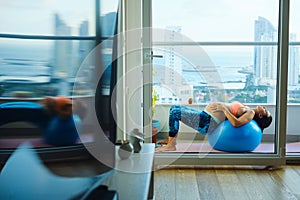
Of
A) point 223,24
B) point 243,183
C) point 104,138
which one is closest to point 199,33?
point 223,24

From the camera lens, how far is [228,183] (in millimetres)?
2715

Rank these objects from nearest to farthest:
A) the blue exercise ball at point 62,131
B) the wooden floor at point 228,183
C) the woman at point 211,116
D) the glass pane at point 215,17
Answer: the blue exercise ball at point 62,131
the wooden floor at point 228,183
the glass pane at point 215,17
the woman at point 211,116

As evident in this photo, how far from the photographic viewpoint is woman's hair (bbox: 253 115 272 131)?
10.9 ft

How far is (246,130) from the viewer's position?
3174 millimetres

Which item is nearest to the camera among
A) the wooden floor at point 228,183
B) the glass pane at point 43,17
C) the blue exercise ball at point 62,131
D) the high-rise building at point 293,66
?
the glass pane at point 43,17

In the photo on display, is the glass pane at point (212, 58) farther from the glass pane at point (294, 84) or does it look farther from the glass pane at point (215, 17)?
the glass pane at point (294, 84)

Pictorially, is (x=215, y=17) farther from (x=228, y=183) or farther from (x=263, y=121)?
(x=228, y=183)

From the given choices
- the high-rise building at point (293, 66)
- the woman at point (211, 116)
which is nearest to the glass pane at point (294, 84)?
the high-rise building at point (293, 66)

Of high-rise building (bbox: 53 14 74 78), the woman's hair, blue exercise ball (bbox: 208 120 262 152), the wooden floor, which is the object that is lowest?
the wooden floor

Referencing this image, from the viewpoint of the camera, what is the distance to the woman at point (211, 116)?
3252 millimetres

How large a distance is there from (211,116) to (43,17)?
8.95 ft

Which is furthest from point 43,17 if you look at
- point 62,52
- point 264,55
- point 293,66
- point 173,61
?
point 293,66

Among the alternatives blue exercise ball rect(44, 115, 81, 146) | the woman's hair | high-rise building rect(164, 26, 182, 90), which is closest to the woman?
the woman's hair

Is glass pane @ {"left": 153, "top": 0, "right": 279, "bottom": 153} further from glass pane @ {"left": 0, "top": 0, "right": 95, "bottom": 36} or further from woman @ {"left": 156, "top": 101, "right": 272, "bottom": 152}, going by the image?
glass pane @ {"left": 0, "top": 0, "right": 95, "bottom": 36}
